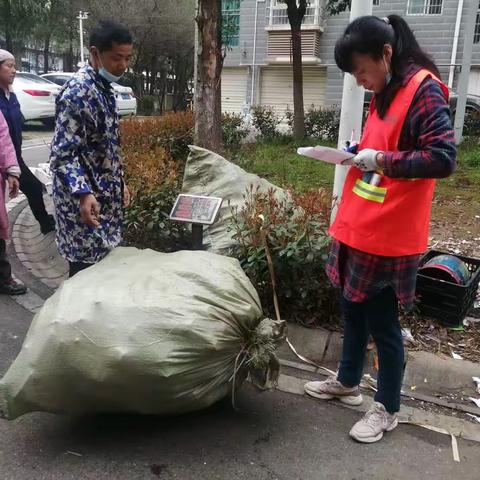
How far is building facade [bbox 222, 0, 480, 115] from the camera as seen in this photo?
19.0 meters

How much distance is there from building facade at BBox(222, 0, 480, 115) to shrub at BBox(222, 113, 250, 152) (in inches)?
444

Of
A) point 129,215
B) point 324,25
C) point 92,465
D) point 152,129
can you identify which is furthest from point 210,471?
point 324,25

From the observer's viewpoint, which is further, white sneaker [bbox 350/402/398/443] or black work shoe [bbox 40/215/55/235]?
black work shoe [bbox 40/215/55/235]

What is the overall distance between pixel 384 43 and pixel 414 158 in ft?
1.46

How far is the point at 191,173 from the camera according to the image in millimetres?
4133

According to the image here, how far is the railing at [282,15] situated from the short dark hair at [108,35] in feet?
65.7

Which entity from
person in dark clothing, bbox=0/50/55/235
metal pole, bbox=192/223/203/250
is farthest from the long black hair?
person in dark clothing, bbox=0/50/55/235

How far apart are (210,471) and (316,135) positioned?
1047 centimetres

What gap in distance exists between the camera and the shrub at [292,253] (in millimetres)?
3225

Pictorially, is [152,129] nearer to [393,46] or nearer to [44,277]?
[44,277]

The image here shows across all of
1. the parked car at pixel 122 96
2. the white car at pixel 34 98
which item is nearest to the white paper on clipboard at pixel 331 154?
the white car at pixel 34 98

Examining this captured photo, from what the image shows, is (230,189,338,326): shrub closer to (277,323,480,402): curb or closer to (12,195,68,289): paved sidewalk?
(277,323,480,402): curb

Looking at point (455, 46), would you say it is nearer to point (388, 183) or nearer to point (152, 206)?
point (152, 206)

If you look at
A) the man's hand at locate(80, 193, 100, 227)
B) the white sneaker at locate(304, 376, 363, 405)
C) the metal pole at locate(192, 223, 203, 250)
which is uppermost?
the man's hand at locate(80, 193, 100, 227)
